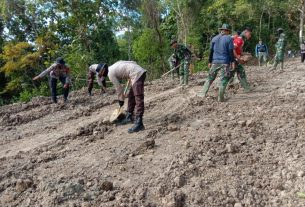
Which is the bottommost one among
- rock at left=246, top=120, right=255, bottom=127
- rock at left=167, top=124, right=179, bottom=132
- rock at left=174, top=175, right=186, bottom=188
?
rock at left=174, top=175, right=186, bottom=188

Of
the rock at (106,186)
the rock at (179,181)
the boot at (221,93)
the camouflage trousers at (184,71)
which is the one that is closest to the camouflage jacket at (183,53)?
the camouflage trousers at (184,71)

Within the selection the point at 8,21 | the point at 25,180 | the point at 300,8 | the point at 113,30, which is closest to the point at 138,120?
the point at 25,180

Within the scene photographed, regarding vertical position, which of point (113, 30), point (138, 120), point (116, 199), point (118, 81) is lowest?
point (116, 199)

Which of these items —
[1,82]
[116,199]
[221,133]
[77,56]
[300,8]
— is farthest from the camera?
[300,8]

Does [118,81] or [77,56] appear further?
[77,56]

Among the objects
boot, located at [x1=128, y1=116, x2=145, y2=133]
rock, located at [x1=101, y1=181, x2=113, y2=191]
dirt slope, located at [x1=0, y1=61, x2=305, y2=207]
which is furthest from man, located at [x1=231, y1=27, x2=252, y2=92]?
rock, located at [x1=101, y1=181, x2=113, y2=191]

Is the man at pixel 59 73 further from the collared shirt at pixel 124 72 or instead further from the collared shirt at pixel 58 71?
the collared shirt at pixel 124 72

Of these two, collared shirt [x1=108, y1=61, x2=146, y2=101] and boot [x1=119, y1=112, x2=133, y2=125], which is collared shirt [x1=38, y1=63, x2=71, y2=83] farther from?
collared shirt [x1=108, y1=61, x2=146, y2=101]

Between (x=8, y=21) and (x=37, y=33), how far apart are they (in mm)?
2306

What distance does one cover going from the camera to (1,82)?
26719mm

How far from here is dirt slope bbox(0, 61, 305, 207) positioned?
4207mm

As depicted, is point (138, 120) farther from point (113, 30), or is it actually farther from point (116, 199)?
point (113, 30)

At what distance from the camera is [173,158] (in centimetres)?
516

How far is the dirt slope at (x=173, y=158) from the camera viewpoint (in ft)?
13.8
